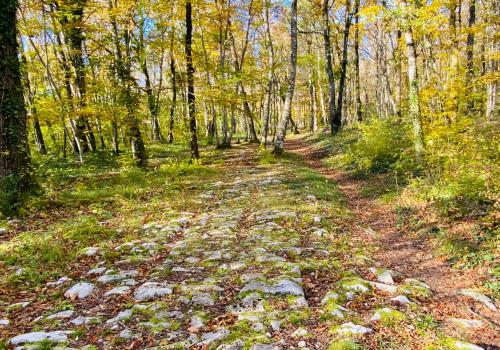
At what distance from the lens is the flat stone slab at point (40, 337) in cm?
434

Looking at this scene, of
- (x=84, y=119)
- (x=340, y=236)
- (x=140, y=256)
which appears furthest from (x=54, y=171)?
(x=340, y=236)

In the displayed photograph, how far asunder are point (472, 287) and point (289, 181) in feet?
28.6

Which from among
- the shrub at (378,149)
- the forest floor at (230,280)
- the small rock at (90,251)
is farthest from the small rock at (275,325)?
the shrub at (378,149)

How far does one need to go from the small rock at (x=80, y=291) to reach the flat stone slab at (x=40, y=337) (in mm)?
1087

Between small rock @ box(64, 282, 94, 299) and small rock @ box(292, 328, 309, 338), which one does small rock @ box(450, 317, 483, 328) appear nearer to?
small rock @ box(292, 328, 309, 338)

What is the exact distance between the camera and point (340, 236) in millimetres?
8141

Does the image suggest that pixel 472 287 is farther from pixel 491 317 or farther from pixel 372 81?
pixel 372 81

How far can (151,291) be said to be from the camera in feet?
18.5

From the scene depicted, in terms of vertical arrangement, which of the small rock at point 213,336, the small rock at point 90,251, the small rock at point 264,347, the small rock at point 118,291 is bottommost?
the small rock at point 213,336

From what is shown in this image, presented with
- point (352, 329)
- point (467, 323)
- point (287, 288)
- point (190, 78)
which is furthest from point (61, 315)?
point (190, 78)

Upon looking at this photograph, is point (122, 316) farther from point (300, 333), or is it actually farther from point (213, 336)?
point (300, 333)

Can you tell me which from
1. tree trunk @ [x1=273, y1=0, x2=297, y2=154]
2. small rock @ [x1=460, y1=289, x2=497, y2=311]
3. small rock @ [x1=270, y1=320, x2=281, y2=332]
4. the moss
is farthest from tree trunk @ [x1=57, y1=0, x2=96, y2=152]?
small rock @ [x1=460, y1=289, x2=497, y2=311]

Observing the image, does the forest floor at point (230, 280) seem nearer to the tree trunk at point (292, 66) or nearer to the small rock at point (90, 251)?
the small rock at point (90, 251)

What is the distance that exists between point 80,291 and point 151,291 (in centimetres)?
112
